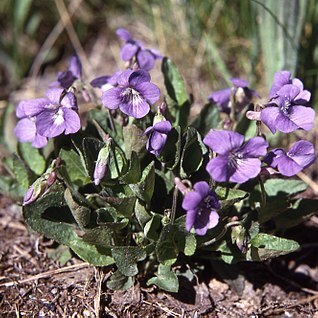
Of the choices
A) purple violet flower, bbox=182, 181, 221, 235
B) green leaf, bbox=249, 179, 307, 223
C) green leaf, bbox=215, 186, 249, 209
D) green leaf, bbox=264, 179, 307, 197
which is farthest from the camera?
green leaf, bbox=264, 179, 307, 197

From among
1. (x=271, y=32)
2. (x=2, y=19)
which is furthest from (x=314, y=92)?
(x=2, y=19)

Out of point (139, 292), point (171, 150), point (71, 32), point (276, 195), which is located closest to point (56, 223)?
point (139, 292)

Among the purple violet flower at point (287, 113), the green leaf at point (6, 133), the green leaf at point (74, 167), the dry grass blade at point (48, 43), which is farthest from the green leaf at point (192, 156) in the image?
the dry grass blade at point (48, 43)

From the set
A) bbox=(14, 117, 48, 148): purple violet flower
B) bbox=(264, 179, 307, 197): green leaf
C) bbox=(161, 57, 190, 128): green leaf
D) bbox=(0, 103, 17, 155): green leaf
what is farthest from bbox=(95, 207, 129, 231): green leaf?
bbox=(0, 103, 17, 155): green leaf

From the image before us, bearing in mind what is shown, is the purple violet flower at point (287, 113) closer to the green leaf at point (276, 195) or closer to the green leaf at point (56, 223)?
the green leaf at point (276, 195)

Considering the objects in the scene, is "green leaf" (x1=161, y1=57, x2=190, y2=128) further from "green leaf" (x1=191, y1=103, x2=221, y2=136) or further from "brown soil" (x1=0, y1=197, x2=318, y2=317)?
"brown soil" (x1=0, y1=197, x2=318, y2=317)
